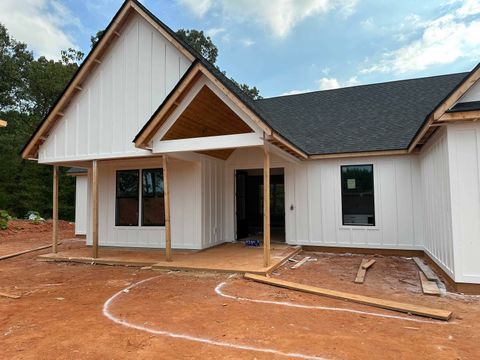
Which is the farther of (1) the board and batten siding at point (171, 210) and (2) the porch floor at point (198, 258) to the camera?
(1) the board and batten siding at point (171, 210)

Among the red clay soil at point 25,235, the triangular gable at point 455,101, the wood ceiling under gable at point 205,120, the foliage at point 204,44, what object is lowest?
the red clay soil at point 25,235

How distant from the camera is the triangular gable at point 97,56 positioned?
789cm

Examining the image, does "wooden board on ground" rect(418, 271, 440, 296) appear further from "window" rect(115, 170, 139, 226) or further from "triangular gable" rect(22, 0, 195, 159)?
"window" rect(115, 170, 139, 226)

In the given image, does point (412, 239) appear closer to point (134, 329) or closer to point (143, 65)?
point (134, 329)

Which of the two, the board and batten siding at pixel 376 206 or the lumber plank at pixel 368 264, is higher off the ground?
the board and batten siding at pixel 376 206

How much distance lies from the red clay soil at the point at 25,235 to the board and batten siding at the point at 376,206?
9.63 meters

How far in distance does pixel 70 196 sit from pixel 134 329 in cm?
2481

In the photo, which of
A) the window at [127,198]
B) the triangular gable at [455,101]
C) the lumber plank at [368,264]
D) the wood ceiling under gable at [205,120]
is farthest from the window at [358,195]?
the window at [127,198]

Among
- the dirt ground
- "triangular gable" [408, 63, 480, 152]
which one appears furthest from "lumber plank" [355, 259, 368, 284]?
"triangular gable" [408, 63, 480, 152]

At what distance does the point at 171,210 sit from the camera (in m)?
9.05

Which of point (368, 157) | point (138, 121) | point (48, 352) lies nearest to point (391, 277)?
point (368, 157)

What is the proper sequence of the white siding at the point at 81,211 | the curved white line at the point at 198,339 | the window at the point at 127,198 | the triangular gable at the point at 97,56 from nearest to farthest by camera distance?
the curved white line at the point at 198,339 < the triangular gable at the point at 97,56 < the window at the point at 127,198 < the white siding at the point at 81,211

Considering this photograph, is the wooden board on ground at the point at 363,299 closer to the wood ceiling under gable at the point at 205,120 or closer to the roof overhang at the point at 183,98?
the roof overhang at the point at 183,98

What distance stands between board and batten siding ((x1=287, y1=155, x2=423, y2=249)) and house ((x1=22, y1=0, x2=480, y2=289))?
3cm
